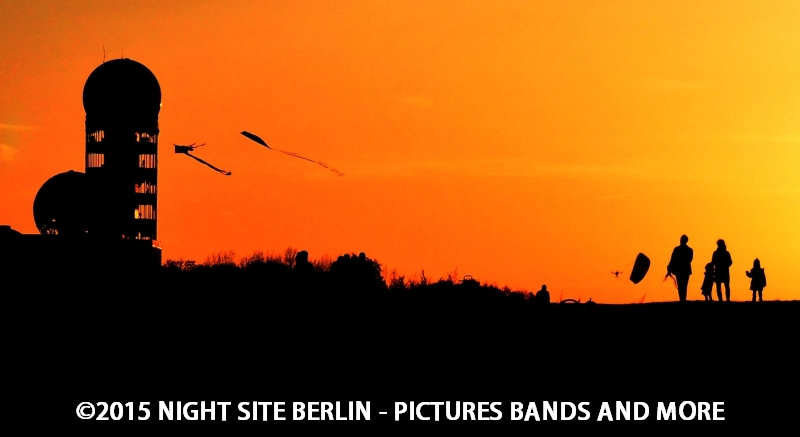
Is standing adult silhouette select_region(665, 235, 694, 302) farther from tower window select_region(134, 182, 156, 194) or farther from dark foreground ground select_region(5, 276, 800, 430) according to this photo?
tower window select_region(134, 182, 156, 194)

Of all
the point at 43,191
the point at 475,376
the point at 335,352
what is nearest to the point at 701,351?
the point at 475,376

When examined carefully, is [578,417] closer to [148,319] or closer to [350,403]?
[350,403]

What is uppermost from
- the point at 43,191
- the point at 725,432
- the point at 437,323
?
the point at 43,191

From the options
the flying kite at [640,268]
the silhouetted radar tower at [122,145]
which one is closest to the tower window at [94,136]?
the silhouetted radar tower at [122,145]

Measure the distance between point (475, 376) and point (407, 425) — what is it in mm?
2780

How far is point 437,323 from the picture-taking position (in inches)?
1043

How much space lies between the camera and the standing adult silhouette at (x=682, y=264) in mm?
30750

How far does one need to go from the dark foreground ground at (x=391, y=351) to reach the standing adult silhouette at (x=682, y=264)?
1377 mm

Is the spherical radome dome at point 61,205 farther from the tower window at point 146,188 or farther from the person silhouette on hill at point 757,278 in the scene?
the person silhouette on hill at point 757,278

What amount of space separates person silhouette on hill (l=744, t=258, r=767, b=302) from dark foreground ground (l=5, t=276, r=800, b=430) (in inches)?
220

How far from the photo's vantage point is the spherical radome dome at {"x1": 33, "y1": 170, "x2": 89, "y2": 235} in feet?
381

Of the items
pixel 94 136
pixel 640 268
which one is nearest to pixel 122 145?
pixel 94 136

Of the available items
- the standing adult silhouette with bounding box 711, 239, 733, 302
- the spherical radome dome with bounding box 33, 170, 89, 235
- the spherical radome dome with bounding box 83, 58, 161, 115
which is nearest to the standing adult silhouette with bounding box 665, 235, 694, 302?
the standing adult silhouette with bounding box 711, 239, 733, 302

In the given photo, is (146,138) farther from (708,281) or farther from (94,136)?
(708,281)
